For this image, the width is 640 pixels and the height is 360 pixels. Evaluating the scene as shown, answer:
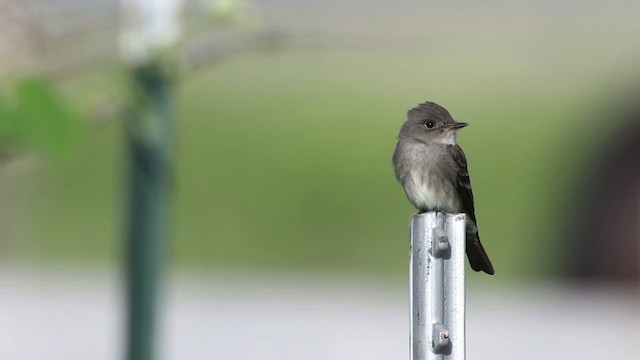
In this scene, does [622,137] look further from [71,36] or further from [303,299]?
[71,36]

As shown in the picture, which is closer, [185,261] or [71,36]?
[71,36]

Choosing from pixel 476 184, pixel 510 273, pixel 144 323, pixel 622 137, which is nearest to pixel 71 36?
pixel 144 323

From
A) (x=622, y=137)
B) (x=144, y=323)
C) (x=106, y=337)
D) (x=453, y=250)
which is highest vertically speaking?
(x=622, y=137)

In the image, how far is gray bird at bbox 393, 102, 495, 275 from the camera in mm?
2562

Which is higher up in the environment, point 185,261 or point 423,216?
point 185,261

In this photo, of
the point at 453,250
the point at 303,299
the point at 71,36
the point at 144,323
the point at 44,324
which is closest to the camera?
the point at 453,250

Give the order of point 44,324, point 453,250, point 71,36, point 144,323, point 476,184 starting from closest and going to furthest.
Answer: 1. point 453,250
2. point 71,36
3. point 144,323
4. point 476,184
5. point 44,324

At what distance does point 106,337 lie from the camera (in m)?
9.31

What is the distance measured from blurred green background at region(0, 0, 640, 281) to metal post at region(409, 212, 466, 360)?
6.66 m

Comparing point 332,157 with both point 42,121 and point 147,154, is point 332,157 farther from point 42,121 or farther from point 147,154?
point 42,121

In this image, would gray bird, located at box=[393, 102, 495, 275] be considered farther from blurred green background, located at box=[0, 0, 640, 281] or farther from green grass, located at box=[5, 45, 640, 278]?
green grass, located at box=[5, 45, 640, 278]

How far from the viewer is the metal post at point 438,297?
169 centimetres

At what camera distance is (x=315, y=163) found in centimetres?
945

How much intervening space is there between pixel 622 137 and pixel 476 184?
2314 mm
